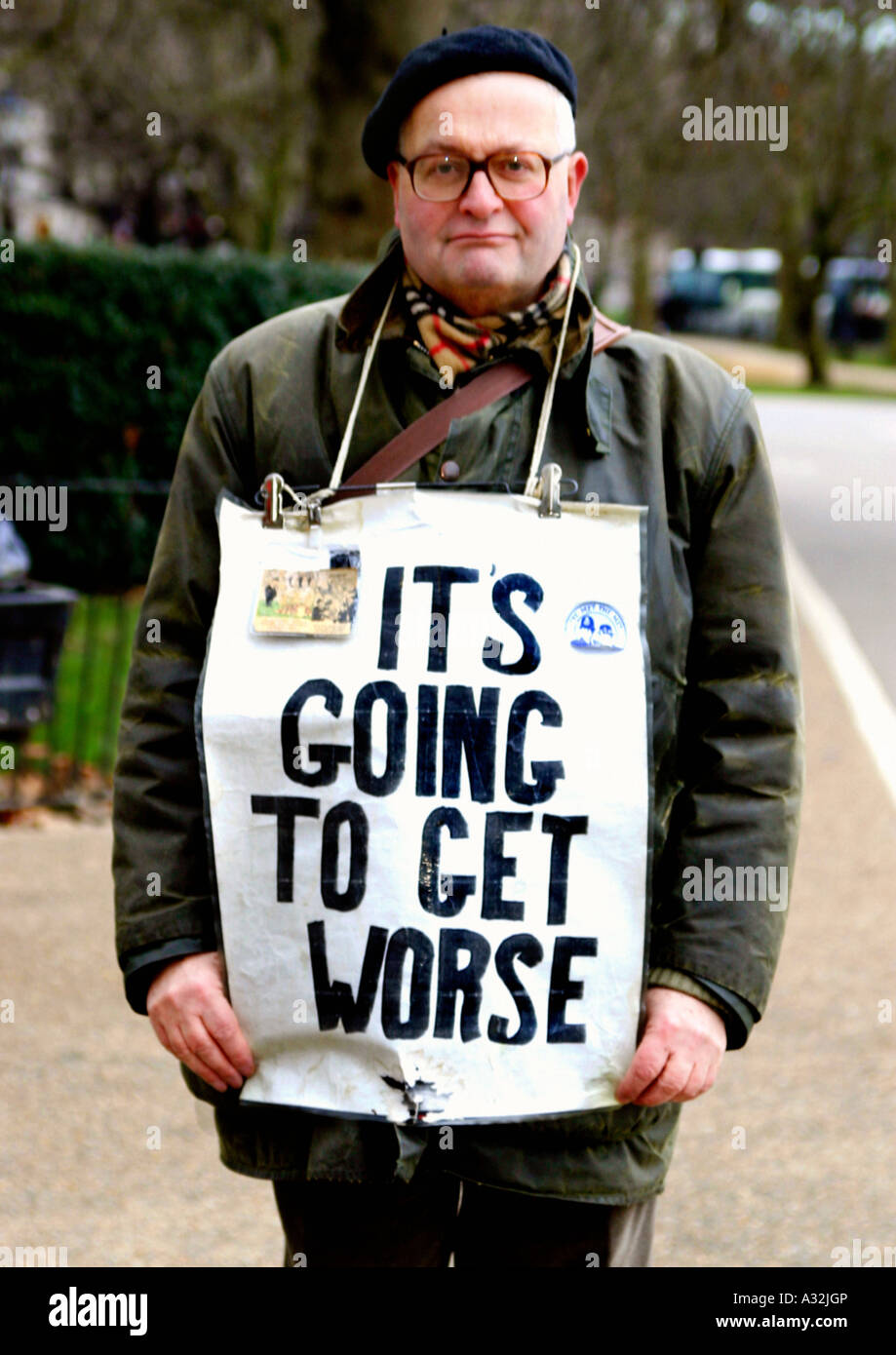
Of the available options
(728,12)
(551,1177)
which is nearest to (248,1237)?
(551,1177)

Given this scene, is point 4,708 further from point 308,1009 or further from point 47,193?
point 47,193

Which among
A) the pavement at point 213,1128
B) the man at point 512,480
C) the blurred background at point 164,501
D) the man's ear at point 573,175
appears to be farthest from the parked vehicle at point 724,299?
the man at point 512,480

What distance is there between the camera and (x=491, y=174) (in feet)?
7.40

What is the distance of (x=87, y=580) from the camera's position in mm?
11445

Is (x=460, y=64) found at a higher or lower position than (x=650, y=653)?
higher

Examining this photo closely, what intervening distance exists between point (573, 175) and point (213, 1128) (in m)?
2.55

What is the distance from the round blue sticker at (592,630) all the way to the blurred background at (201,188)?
6.41 ft

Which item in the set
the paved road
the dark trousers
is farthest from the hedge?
the dark trousers

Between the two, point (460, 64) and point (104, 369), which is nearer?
point (460, 64)

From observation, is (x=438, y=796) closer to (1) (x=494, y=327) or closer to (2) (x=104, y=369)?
(1) (x=494, y=327)

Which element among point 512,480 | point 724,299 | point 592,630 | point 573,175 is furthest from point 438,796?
point 724,299

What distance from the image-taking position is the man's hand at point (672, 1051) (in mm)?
2264

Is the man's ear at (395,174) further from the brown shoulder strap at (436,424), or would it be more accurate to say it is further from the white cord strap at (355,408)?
the brown shoulder strap at (436,424)

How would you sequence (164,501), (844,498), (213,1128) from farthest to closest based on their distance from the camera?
(844,498) → (164,501) → (213,1128)
